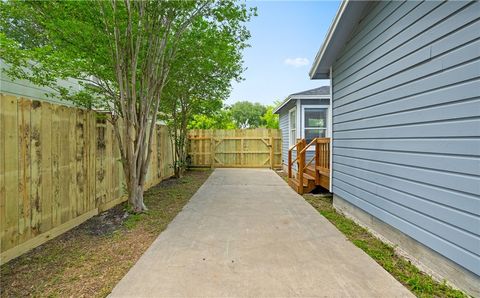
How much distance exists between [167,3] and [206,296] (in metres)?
4.28

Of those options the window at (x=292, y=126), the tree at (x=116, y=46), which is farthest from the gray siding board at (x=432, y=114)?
the window at (x=292, y=126)

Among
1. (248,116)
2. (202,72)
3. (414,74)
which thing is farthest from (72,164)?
(248,116)

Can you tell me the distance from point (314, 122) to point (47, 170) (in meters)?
7.65

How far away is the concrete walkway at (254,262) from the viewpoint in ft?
7.70

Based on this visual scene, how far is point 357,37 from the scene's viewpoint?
451 cm

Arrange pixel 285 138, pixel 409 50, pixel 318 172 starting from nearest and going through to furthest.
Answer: pixel 409 50, pixel 318 172, pixel 285 138

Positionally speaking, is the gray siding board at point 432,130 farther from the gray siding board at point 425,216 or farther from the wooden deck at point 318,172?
the wooden deck at point 318,172

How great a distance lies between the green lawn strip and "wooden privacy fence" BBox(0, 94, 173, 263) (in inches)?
161

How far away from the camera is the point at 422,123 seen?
9.25 feet

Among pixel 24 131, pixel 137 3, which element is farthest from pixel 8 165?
pixel 137 3

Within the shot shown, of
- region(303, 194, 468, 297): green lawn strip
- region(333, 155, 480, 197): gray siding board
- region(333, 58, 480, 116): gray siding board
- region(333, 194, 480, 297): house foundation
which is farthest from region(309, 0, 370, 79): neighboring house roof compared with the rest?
region(303, 194, 468, 297): green lawn strip

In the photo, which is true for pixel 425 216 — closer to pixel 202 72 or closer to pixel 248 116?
pixel 202 72

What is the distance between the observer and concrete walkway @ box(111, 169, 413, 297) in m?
2.35

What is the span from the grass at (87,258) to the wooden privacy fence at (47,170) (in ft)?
0.70
